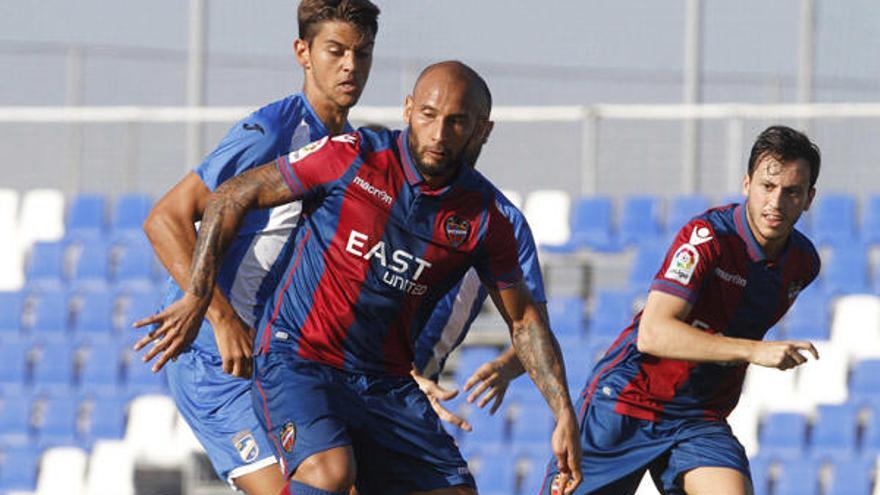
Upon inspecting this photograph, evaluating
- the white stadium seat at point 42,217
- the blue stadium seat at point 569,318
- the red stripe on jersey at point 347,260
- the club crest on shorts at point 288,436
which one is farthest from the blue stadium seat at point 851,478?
the white stadium seat at point 42,217

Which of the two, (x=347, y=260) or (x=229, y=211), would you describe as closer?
(x=229, y=211)

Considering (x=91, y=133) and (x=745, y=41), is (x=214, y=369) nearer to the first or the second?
(x=91, y=133)

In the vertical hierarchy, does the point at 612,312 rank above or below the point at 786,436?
above

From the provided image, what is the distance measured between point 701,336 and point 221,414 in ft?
5.42

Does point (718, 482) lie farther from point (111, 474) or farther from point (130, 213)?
point (130, 213)

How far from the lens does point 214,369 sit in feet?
18.8

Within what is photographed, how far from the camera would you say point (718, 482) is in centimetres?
593

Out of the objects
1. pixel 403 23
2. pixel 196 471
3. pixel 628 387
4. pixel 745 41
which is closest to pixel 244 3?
pixel 403 23

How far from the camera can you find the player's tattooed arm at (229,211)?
489cm

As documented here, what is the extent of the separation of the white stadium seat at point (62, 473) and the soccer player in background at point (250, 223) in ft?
21.4

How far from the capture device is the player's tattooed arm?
16.0 feet

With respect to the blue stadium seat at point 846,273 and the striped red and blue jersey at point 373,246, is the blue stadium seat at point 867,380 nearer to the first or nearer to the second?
the blue stadium seat at point 846,273

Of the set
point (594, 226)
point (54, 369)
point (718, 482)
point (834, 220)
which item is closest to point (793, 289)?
point (718, 482)

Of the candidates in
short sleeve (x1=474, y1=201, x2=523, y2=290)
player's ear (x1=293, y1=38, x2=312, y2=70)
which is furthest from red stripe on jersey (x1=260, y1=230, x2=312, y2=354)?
player's ear (x1=293, y1=38, x2=312, y2=70)
